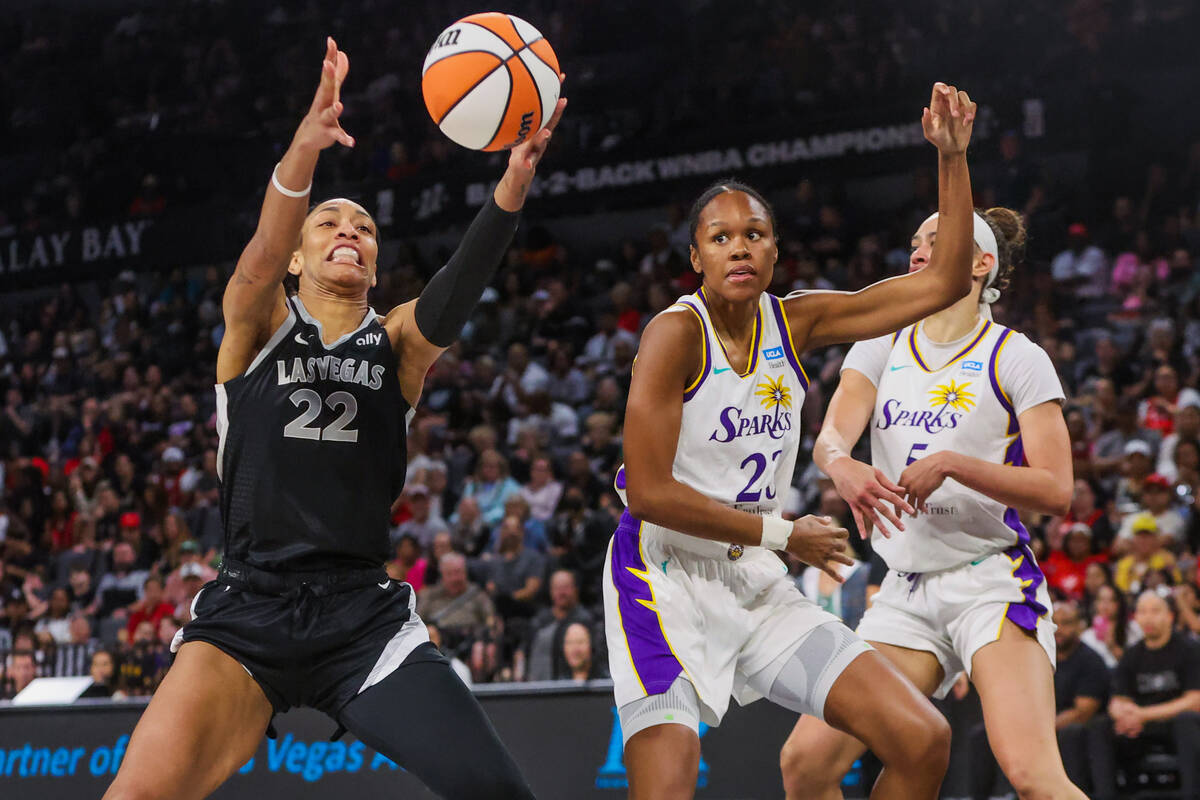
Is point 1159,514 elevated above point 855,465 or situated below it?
below

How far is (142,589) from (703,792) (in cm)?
708

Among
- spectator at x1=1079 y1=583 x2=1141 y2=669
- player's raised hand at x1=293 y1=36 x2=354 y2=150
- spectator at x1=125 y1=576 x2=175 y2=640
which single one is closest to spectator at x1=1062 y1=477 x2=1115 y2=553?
spectator at x1=1079 y1=583 x2=1141 y2=669

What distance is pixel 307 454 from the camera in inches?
159

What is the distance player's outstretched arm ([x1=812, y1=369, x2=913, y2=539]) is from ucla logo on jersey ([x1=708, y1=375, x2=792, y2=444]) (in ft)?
0.86

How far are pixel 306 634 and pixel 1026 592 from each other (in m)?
2.42

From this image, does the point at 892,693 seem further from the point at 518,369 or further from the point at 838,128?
the point at 838,128

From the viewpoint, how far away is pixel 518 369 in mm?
14922

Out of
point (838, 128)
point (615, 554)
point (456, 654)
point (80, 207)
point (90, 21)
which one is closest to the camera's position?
point (615, 554)

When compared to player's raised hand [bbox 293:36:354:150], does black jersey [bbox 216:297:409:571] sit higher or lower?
lower

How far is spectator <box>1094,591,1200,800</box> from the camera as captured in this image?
7.75 metres

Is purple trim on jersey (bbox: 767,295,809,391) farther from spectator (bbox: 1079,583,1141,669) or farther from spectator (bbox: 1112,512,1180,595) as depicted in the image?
spectator (bbox: 1112,512,1180,595)

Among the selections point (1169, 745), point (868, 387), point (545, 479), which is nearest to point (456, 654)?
point (545, 479)

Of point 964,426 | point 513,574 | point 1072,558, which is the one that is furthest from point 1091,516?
point 964,426

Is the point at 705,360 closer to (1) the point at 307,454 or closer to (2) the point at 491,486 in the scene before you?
(1) the point at 307,454
